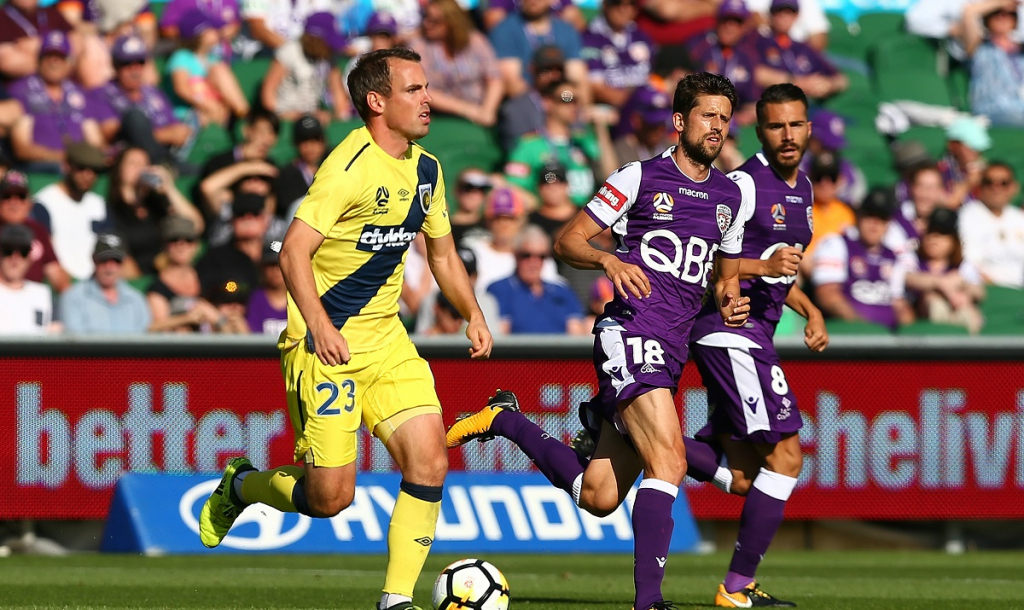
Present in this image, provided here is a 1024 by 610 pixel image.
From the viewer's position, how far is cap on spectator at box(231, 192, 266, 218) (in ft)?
40.0

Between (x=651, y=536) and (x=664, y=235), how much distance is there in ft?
4.43

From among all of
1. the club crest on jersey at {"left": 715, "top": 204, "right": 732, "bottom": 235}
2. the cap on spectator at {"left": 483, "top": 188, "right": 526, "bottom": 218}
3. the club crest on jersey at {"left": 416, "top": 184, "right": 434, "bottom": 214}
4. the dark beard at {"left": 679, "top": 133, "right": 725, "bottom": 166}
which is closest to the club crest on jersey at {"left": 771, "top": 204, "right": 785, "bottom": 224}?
the club crest on jersey at {"left": 715, "top": 204, "right": 732, "bottom": 235}

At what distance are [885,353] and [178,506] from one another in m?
5.28

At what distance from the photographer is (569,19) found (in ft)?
51.8

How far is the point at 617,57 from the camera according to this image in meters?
15.3

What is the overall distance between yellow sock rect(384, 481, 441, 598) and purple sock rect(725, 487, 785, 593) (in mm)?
2053

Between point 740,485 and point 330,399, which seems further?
point 740,485

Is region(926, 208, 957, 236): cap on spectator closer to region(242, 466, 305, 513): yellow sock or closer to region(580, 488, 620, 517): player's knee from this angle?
region(580, 488, 620, 517): player's knee

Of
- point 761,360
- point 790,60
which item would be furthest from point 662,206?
point 790,60

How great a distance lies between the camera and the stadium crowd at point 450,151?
11.8 metres

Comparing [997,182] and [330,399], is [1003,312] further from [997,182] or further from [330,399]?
[330,399]

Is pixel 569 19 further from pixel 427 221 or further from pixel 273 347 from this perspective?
pixel 427 221

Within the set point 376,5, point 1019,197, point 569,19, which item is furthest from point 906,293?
point 376,5

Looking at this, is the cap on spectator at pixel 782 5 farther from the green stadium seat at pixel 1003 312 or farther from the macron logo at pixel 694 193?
the macron logo at pixel 694 193
